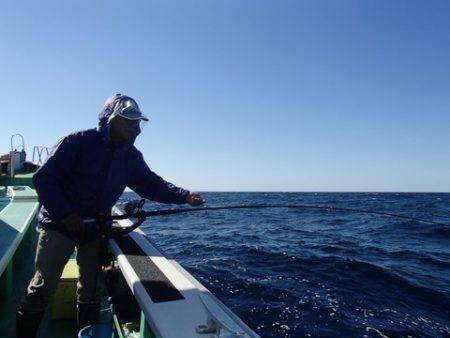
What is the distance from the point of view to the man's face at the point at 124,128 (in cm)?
282

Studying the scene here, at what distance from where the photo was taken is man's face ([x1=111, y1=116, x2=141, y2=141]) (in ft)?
9.24

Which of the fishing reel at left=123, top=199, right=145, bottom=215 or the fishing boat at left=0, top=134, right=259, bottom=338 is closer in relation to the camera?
the fishing boat at left=0, top=134, right=259, bottom=338

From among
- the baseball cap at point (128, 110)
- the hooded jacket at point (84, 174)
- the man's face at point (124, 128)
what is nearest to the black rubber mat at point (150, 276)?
the hooded jacket at point (84, 174)

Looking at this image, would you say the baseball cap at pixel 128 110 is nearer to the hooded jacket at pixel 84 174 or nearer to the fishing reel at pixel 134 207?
the hooded jacket at pixel 84 174

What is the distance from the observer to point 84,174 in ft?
9.41

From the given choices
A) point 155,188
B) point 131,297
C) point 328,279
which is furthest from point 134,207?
point 328,279

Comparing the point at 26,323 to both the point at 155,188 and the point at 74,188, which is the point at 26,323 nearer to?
the point at 74,188

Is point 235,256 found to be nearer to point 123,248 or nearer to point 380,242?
point 380,242

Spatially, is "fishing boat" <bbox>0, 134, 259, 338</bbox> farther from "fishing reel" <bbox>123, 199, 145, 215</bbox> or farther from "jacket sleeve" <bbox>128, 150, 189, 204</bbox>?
"jacket sleeve" <bbox>128, 150, 189, 204</bbox>

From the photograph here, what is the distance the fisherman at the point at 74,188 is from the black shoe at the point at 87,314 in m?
A: 0.45

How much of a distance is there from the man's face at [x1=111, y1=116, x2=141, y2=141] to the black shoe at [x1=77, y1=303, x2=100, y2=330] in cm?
158

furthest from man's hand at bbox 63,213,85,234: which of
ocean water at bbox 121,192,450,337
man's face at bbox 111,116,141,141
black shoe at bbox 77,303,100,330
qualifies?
ocean water at bbox 121,192,450,337

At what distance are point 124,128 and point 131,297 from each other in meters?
1.81

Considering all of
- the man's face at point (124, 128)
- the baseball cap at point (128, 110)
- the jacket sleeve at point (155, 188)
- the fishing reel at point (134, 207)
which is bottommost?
the fishing reel at point (134, 207)
